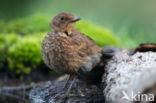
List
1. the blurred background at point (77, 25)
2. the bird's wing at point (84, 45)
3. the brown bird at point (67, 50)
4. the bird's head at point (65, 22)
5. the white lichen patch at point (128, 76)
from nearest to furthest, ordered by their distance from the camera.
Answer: the white lichen patch at point (128, 76) < the brown bird at point (67, 50) < the bird's wing at point (84, 45) < the bird's head at point (65, 22) < the blurred background at point (77, 25)

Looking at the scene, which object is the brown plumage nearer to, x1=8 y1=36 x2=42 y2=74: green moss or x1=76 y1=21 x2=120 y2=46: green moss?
x1=8 y1=36 x2=42 y2=74: green moss

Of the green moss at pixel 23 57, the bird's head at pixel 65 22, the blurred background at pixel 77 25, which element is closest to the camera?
the bird's head at pixel 65 22

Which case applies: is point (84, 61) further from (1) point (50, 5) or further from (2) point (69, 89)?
(1) point (50, 5)

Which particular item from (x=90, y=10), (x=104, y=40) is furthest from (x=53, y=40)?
(x=90, y=10)

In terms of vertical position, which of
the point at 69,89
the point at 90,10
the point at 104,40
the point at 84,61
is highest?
the point at 90,10

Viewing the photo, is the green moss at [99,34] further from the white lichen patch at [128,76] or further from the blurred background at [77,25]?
the white lichen patch at [128,76]

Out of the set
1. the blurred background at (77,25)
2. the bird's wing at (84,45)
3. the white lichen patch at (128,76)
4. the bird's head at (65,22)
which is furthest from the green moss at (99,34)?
the white lichen patch at (128,76)
